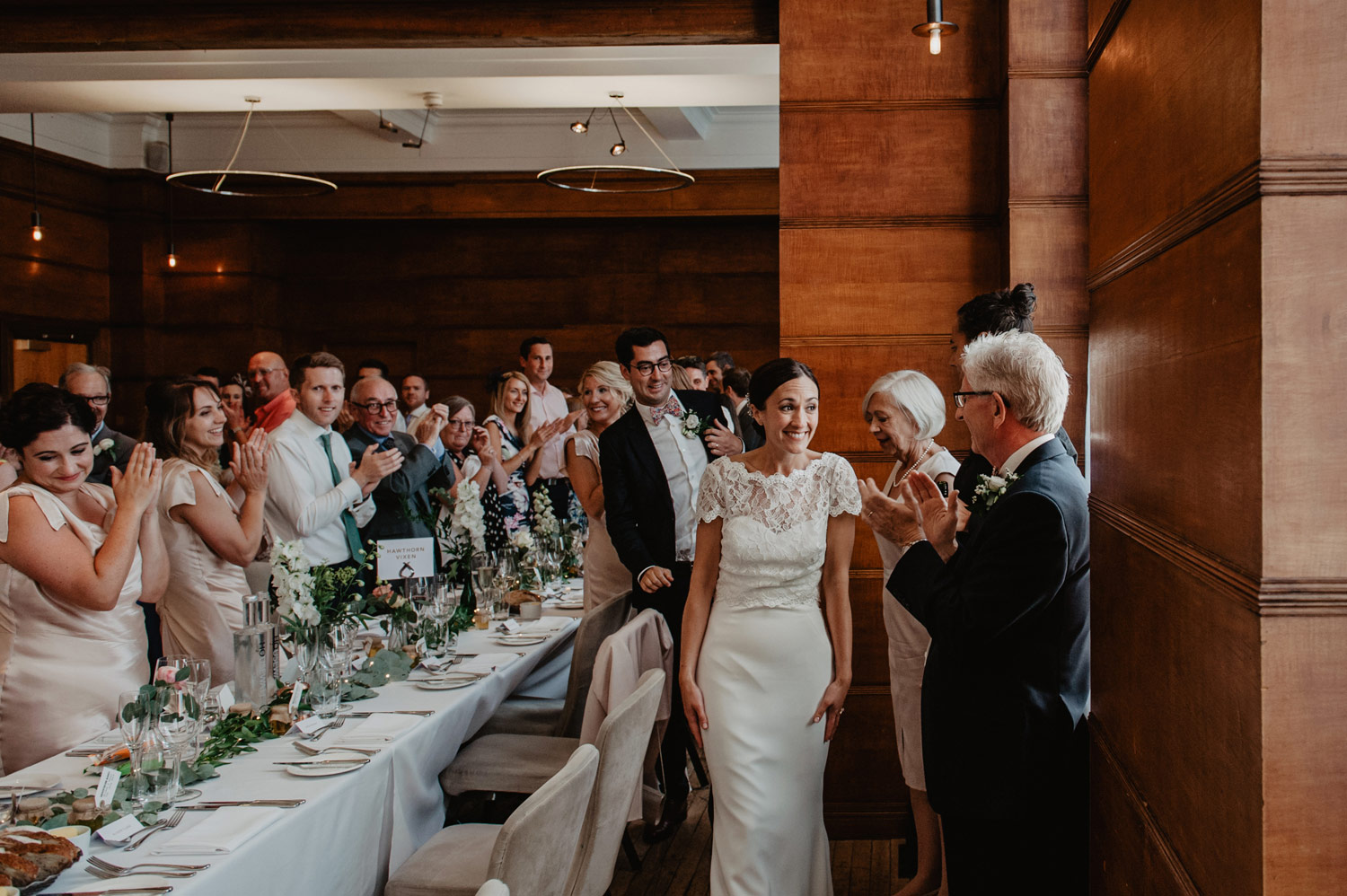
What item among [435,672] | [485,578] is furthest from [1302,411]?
[485,578]

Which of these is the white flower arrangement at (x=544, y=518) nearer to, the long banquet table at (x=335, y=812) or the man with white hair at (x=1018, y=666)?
the long banquet table at (x=335, y=812)

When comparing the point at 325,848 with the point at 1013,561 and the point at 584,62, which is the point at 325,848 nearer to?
the point at 1013,561

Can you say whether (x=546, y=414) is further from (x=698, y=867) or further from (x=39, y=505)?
(x=39, y=505)

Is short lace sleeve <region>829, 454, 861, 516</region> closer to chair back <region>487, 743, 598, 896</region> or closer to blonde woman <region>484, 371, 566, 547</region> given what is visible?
chair back <region>487, 743, 598, 896</region>

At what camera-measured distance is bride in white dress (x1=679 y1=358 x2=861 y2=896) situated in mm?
3035

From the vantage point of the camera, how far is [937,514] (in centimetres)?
229

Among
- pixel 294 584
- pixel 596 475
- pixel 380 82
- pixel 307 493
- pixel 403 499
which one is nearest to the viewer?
pixel 294 584

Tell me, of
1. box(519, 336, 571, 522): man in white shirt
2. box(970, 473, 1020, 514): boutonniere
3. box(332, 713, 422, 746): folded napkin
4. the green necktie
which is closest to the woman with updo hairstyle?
box(332, 713, 422, 746): folded napkin

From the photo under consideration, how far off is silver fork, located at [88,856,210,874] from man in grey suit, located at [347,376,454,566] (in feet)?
8.38

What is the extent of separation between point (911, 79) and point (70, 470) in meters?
3.06

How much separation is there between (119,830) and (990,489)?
5.96 ft

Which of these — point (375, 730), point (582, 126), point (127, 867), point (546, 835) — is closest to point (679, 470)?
point (375, 730)

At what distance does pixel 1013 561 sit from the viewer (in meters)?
1.97

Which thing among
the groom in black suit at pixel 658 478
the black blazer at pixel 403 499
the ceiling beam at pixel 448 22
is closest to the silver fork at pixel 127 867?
the groom in black suit at pixel 658 478
